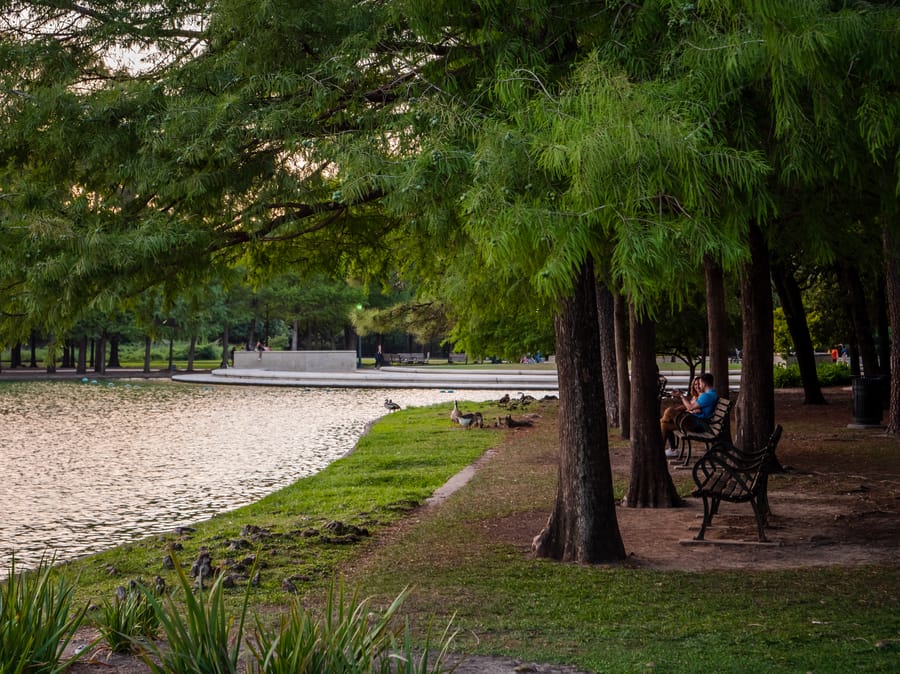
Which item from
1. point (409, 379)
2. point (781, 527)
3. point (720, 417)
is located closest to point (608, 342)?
point (720, 417)

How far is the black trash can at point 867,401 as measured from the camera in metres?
20.5

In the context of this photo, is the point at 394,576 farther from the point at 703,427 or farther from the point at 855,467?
the point at 855,467

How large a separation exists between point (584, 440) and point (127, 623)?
4.38 meters

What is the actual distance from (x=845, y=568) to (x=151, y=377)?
2155 inches

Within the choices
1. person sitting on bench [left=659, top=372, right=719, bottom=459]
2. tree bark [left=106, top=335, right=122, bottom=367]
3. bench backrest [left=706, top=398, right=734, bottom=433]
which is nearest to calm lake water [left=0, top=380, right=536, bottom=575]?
person sitting on bench [left=659, top=372, right=719, bottom=459]

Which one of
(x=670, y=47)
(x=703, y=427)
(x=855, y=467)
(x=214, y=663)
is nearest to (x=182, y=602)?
(x=214, y=663)

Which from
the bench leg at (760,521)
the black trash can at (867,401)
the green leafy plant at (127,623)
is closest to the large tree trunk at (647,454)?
the bench leg at (760,521)

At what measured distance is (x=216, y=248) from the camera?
340 inches

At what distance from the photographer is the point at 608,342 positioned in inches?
795

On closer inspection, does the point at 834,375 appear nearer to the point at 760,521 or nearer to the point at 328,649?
the point at 760,521

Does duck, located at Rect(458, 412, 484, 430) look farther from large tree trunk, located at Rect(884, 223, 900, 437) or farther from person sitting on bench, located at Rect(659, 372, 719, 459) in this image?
large tree trunk, located at Rect(884, 223, 900, 437)

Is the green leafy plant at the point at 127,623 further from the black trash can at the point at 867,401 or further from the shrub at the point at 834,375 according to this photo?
the shrub at the point at 834,375

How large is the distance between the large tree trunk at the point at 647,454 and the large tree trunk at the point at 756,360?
8.34ft

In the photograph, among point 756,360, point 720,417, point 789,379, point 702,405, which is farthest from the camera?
point 789,379
